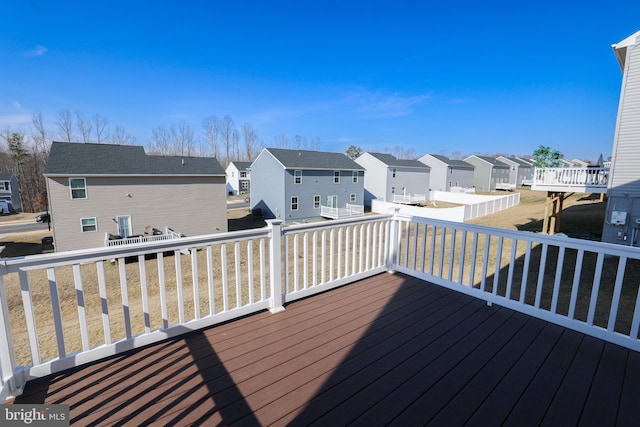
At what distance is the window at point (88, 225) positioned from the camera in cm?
1368

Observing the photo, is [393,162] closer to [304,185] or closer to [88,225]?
[304,185]

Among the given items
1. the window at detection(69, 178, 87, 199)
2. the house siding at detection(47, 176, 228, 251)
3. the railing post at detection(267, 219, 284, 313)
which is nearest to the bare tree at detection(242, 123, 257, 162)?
the house siding at detection(47, 176, 228, 251)

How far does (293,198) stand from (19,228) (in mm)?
20399

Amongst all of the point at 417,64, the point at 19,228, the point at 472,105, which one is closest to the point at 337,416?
the point at 417,64

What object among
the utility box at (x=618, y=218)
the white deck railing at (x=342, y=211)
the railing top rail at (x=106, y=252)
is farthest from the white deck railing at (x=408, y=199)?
the railing top rail at (x=106, y=252)

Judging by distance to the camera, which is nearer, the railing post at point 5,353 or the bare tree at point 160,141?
the railing post at point 5,353

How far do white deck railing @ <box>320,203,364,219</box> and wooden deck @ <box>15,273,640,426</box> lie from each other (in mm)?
17505

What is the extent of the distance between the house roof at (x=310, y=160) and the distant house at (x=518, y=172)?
1221 inches

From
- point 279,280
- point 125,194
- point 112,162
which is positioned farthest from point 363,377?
point 112,162

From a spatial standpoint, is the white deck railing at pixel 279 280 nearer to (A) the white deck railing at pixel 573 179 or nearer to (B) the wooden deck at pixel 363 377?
(B) the wooden deck at pixel 363 377

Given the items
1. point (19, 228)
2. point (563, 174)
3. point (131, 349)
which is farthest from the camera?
point (19, 228)

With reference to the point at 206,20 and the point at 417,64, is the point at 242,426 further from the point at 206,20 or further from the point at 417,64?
the point at 417,64

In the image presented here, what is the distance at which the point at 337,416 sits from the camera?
5.33 ft

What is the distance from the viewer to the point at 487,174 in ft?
120
